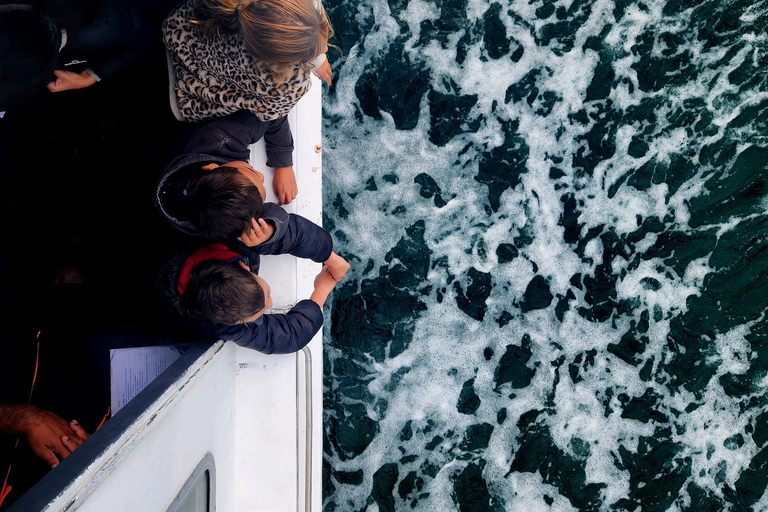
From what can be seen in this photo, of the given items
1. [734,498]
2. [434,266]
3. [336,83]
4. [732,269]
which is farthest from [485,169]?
[734,498]

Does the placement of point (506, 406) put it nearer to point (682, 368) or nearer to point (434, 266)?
point (434, 266)

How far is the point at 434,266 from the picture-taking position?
290 cm

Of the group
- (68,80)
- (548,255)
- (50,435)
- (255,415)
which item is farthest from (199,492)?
(548,255)

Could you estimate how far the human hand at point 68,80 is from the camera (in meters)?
1.55

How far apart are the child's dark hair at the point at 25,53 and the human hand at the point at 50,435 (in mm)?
1005

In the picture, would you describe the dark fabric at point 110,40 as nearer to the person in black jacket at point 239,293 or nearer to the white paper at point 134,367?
the person in black jacket at point 239,293

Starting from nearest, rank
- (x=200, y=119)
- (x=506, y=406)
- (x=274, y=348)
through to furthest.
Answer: (x=200, y=119), (x=274, y=348), (x=506, y=406)

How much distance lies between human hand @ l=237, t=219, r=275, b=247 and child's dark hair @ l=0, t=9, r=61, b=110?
69 centimetres

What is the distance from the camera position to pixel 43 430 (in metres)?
1.50

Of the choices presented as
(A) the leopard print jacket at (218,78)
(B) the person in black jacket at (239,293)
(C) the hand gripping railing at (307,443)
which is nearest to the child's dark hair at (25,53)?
(A) the leopard print jacket at (218,78)

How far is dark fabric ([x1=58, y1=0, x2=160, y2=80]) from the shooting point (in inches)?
58.7

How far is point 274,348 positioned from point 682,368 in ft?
8.85

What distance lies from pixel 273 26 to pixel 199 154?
1.53 ft

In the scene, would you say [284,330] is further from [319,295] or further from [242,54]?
[242,54]
